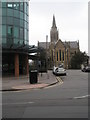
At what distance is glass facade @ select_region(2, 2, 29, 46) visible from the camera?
30641 millimetres

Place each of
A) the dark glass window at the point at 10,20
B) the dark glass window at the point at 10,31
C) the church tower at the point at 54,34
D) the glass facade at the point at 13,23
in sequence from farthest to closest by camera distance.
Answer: the church tower at the point at 54,34
the dark glass window at the point at 10,20
the dark glass window at the point at 10,31
the glass facade at the point at 13,23

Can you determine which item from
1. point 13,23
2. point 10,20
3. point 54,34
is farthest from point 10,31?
point 54,34

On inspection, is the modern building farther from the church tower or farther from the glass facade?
the church tower

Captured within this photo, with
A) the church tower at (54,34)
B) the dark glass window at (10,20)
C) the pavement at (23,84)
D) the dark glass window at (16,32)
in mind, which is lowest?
the pavement at (23,84)

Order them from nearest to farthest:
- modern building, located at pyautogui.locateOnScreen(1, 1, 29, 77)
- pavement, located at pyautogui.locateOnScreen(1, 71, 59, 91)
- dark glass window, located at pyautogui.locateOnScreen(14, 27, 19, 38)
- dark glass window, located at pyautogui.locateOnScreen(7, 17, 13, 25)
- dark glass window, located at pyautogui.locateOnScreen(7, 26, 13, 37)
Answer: pavement, located at pyautogui.locateOnScreen(1, 71, 59, 91) < modern building, located at pyautogui.locateOnScreen(1, 1, 29, 77) < dark glass window, located at pyautogui.locateOnScreen(7, 26, 13, 37) < dark glass window, located at pyautogui.locateOnScreen(7, 17, 13, 25) < dark glass window, located at pyautogui.locateOnScreen(14, 27, 19, 38)

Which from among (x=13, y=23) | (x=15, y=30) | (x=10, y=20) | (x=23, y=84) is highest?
(x=10, y=20)

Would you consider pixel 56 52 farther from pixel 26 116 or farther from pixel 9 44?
pixel 26 116

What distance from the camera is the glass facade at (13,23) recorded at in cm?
3064

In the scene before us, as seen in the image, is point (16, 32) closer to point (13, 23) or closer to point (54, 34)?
point (13, 23)

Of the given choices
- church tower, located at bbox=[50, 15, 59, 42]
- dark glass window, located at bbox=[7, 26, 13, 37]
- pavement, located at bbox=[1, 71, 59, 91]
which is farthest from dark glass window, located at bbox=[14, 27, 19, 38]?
church tower, located at bbox=[50, 15, 59, 42]

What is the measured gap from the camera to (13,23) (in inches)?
1236

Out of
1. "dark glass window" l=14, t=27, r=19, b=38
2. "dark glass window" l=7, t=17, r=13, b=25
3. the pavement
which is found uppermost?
"dark glass window" l=7, t=17, r=13, b=25

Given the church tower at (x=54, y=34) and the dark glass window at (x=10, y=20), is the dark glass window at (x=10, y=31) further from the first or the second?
the church tower at (x=54, y=34)

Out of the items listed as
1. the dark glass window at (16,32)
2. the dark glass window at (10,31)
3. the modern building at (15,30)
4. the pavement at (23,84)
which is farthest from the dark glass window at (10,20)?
the pavement at (23,84)
